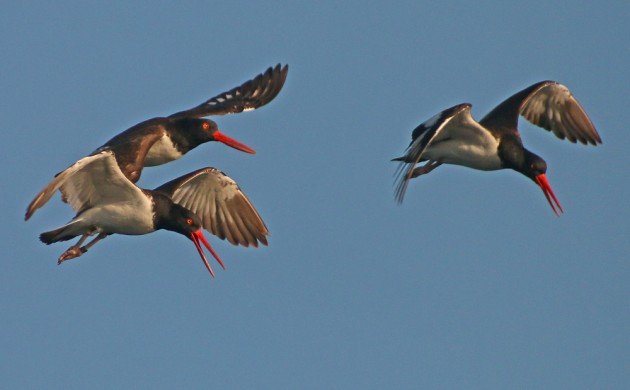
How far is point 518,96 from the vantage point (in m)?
20.0

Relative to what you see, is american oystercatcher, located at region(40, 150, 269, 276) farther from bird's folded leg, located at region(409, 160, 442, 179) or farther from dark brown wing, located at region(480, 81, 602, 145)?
dark brown wing, located at region(480, 81, 602, 145)

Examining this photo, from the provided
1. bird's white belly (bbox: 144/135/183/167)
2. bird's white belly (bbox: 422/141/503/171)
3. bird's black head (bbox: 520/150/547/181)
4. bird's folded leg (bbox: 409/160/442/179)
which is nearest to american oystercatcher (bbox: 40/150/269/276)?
bird's white belly (bbox: 144/135/183/167)

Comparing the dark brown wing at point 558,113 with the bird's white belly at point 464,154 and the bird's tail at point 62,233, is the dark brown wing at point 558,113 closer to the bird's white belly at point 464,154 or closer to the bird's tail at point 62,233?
the bird's white belly at point 464,154

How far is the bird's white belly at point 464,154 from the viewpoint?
1884cm

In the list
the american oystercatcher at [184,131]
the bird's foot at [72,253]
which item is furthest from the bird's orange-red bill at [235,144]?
the bird's foot at [72,253]

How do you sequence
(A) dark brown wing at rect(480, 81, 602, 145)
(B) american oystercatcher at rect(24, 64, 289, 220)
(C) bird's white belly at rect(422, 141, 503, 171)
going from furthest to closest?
(A) dark brown wing at rect(480, 81, 602, 145)
(C) bird's white belly at rect(422, 141, 503, 171)
(B) american oystercatcher at rect(24, 64, 289, 220)

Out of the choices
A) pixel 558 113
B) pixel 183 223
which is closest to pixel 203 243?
pixel 183 223

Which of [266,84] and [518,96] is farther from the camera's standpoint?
[266,84]

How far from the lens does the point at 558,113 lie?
2102 centimetres

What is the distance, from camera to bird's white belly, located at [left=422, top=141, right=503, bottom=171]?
742 inches

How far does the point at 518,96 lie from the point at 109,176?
6460 mm

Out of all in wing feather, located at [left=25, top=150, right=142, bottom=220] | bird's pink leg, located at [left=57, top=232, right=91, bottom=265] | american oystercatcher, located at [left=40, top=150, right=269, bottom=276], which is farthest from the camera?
bird's pink leg, located at [left=57, top=232, right=91, bottom=265]

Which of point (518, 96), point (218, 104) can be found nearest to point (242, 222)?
point (218, 104)

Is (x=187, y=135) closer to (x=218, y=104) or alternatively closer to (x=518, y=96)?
(x=218, y=104)
